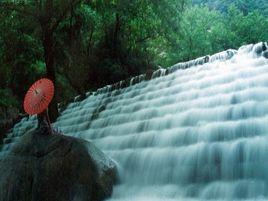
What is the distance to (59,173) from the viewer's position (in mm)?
8336

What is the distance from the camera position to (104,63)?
19453 millimetres

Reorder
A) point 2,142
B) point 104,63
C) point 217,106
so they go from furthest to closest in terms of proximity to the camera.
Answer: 1. point 104,63
2. point 2,142
3. point 217,106

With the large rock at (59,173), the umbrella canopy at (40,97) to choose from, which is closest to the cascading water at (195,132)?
the large rock at (59,173)

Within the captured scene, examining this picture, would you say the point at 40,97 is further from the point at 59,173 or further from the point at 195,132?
the point at 195,132

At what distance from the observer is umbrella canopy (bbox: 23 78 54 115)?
8.89 meters

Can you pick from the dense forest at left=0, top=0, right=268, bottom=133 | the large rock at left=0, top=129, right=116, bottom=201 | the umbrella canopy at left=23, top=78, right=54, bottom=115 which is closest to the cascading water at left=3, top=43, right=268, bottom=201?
the large rock at left=0, top=129, right=116, bottom=201

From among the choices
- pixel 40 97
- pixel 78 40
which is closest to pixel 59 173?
pixel 40 97

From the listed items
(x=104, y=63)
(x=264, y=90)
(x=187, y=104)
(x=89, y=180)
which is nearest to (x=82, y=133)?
(x=187, y=104)

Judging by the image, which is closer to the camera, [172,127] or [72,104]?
[172,127]

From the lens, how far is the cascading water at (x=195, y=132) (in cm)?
713

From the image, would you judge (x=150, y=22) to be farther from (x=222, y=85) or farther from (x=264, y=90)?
(x=264, y=90)

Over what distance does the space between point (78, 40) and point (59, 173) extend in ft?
35.5

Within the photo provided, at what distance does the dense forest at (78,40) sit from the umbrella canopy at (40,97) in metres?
5.48

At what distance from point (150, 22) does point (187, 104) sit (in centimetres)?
666
